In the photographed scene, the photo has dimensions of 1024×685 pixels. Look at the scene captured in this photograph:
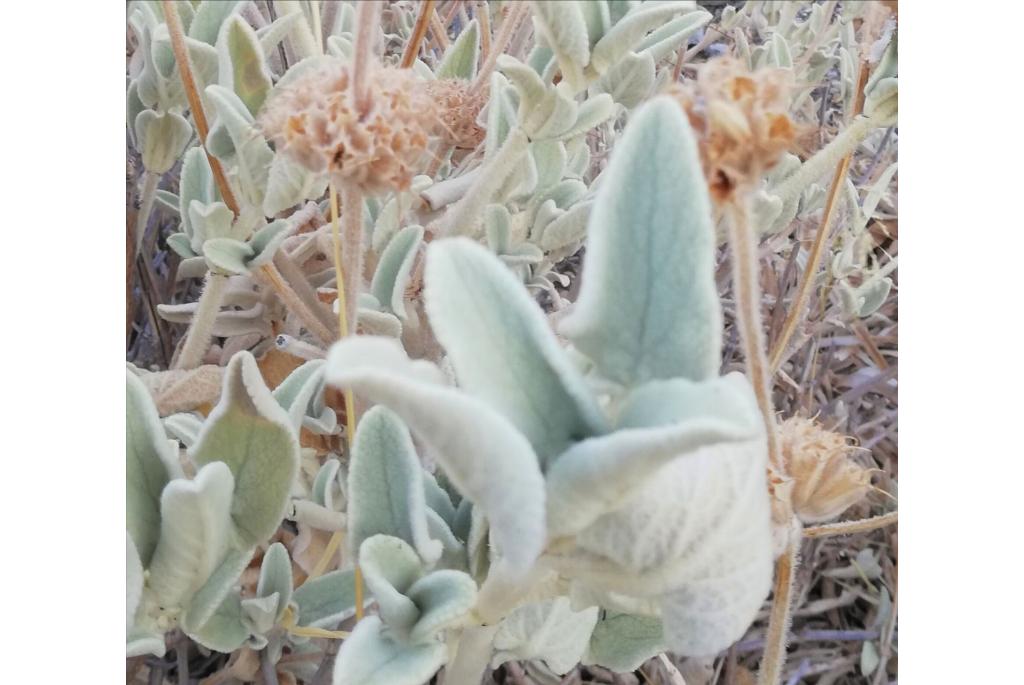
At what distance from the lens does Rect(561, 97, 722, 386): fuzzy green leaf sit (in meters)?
0.34

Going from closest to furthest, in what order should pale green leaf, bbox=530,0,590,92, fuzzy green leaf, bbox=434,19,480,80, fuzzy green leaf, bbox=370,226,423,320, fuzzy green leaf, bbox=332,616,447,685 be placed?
fuzzy green leaf, bbox=332,616,447,685, pale green leaf, bbox=530,0,590,92, fuzzy green leaf, bbox=370,226,423,320, fuzzy green leaf, bbox=434,19,480,80

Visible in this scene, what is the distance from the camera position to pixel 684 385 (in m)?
0.33

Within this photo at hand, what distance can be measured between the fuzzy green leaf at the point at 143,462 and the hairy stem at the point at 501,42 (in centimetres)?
31

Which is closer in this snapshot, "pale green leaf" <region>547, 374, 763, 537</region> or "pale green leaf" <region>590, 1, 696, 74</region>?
"pale green leaf" <region>547, 374, 763, 537</region>

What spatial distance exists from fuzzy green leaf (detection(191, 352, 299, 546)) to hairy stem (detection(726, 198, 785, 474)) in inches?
8.2

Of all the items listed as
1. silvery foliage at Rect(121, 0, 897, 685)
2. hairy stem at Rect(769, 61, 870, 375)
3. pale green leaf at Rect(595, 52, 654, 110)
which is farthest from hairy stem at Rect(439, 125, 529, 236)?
hairy stem at Rect(769, 61, 870, 375)

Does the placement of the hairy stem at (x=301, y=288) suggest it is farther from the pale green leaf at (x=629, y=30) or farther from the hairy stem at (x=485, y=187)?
the pale green leaf at (x=629, y=30)

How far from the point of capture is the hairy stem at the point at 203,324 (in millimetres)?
584

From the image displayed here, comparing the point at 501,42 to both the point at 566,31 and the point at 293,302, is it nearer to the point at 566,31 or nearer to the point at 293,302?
the point at 566,31

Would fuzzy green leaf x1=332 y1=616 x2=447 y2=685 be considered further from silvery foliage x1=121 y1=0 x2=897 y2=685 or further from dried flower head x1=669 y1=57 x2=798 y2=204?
dried flower head x1=669 y1=57 x2=798 y2=204

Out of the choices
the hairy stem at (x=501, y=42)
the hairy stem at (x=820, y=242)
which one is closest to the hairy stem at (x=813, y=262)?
the hairy stem at (x=820, y=242)

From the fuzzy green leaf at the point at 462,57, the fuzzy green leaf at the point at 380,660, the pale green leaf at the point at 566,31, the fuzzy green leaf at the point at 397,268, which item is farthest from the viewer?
the fuzzy green leaf at the point at 462,57

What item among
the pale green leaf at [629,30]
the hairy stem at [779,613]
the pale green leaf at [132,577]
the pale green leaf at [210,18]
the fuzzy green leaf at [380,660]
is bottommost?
the hairy stem at [779,613]
